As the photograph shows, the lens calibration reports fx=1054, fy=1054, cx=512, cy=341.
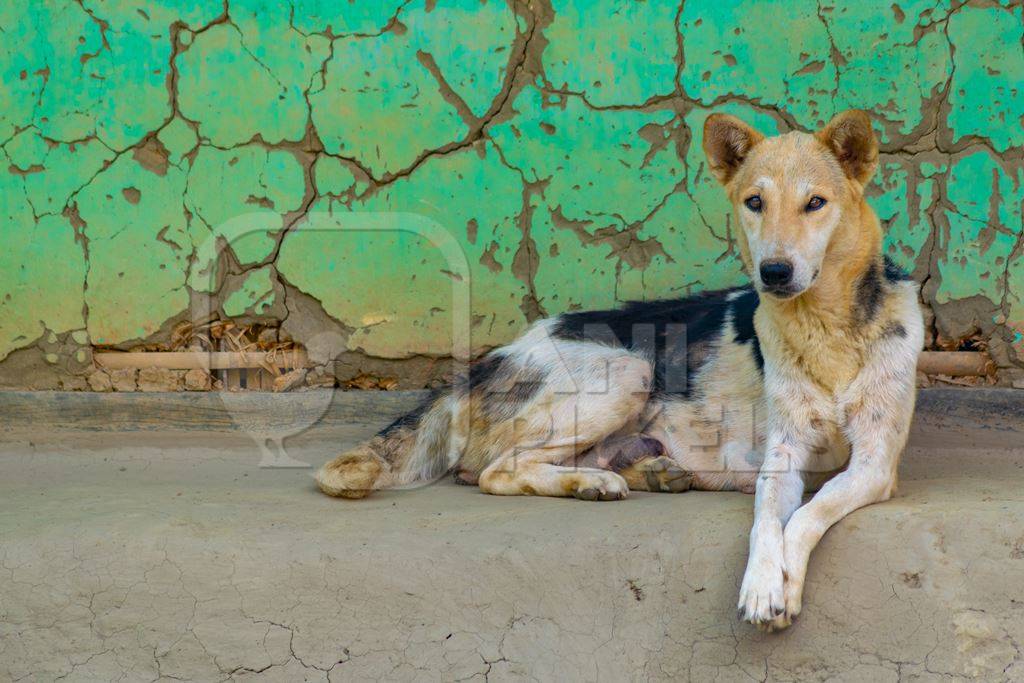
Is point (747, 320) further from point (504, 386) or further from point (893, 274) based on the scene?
point (504, 386)

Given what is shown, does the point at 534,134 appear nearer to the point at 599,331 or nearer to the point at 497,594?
the point at 599,331

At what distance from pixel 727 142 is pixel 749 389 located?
846 millimetres

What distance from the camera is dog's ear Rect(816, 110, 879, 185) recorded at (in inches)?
123

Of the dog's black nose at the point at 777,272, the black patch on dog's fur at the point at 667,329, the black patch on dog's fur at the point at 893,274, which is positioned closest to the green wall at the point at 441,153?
the black patch on dog's fur at the point at 667,329

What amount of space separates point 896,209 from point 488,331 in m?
1.77

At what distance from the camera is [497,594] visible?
116 inches

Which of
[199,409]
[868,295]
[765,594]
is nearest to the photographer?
[765,594]

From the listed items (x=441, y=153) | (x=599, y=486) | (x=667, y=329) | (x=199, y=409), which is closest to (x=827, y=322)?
(x=667, y=329)

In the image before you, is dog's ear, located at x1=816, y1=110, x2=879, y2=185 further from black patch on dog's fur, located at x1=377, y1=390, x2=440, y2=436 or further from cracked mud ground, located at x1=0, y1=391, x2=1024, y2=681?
black patch on dog's fur, located at x1=377, y1=390, x2=440, y2=436

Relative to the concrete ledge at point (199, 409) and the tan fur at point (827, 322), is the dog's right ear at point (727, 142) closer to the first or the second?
the tan fur at point (827, 322)

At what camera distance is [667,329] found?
154 inches

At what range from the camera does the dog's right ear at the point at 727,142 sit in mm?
3346

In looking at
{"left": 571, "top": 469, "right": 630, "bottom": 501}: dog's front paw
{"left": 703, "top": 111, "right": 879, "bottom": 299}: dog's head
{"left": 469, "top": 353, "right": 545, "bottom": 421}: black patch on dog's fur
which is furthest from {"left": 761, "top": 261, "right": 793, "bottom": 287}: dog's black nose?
{"left": 469, "top": 353, "right": 545, "bottom": 421}: black patch on dog's fur

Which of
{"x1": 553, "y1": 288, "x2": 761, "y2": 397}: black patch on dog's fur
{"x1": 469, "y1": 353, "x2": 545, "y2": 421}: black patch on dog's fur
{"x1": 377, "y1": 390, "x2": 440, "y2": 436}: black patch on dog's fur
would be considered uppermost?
{"x1": 553, "y1": 288, "x2": 761, "y2": 397}: black patch on dog's fur
